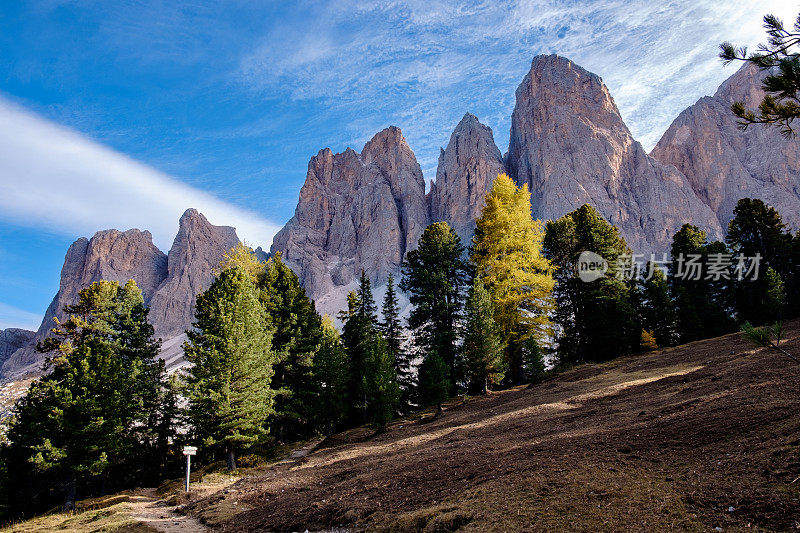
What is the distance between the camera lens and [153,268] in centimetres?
13562

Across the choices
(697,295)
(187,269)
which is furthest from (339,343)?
(187,269)

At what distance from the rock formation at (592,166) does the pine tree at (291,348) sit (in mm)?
83439

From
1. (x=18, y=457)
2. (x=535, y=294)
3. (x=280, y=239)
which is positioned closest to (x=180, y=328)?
(x=280, y=239)

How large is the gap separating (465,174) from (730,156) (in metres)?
74.0

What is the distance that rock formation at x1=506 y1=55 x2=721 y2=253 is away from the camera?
103000 millimetres

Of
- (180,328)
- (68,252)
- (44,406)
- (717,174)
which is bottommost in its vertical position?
(44,406)

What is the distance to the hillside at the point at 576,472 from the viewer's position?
5496 millimetres

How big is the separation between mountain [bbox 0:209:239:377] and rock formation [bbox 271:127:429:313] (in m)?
24.5

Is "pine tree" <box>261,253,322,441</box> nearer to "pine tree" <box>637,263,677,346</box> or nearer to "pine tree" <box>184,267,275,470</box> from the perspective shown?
"pine tree" <box>184,267,275,470</box>

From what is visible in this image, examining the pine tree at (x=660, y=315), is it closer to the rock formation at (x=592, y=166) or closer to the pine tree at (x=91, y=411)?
the pine tree at (x=91, y=411)

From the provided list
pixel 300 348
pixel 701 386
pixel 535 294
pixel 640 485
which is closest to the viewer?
pixel 640 485

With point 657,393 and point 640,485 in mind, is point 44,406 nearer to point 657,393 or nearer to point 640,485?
point 640,485

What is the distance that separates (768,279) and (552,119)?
8883 cm

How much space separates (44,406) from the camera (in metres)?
21.3
